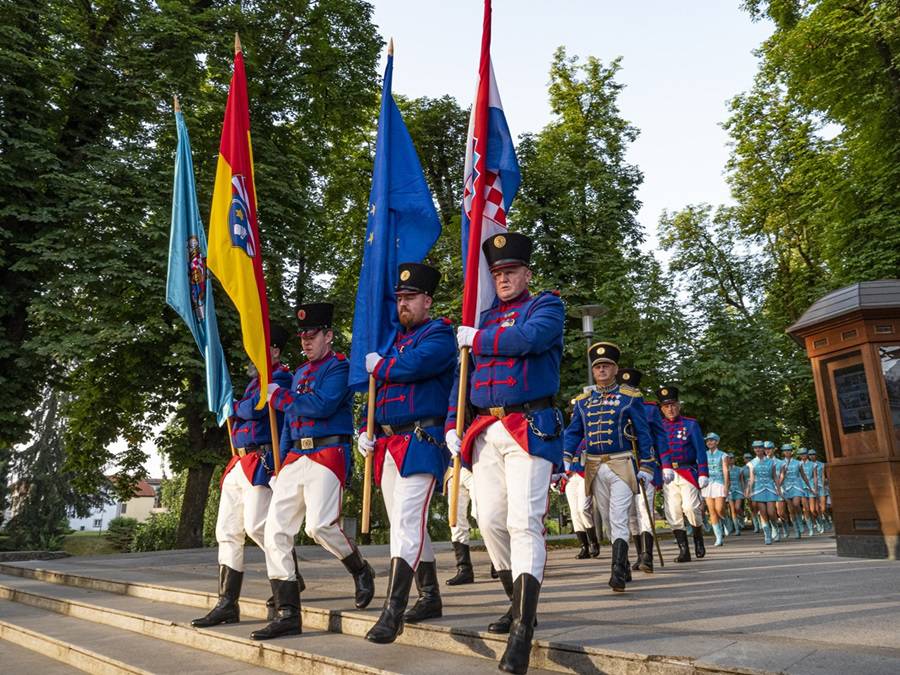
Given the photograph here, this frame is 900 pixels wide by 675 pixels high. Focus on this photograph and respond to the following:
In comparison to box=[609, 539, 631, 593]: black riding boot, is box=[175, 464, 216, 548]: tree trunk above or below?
above

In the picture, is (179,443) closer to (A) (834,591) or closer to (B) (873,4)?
(A) (834,591)

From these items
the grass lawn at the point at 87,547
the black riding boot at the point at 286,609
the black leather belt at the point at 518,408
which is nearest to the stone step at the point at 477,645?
the black riding boot at the point at 286,609

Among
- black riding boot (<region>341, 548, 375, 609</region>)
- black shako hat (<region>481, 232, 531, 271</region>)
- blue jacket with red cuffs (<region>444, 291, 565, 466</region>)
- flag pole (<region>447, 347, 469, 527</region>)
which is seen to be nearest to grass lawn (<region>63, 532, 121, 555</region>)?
black riding boot (<region>341, 548, 375, 609</region>)

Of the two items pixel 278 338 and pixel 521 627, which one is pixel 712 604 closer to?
pixel 521 627

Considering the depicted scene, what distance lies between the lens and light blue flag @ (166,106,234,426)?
7055 mm

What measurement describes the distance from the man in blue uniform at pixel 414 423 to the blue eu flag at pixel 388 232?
0.75 ft

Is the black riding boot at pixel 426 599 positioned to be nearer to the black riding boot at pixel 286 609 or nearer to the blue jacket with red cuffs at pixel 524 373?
the black riding boot at pixel 286 609

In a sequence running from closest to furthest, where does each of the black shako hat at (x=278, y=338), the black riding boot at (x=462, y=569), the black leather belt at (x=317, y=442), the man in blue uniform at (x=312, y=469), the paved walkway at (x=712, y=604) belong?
the paved walkway at (x=712, y=604)
the man in blue uniform at (x=312, y=469)
the black leather belt at (x=317, y=442)
the black shako hat at (x=278, y=338)
the black riding boot at (x=462, y=569)

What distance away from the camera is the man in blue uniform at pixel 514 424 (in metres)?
4.29

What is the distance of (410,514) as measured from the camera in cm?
490

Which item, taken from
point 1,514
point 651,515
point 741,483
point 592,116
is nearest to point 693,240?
point 592,116

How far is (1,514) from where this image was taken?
1212 inches

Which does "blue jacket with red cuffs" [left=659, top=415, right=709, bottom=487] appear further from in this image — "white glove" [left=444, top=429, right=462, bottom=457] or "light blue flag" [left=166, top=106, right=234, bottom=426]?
"white glove" [left=444, top=429, right=462, bottom=457]

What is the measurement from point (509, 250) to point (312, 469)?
7.58ft
